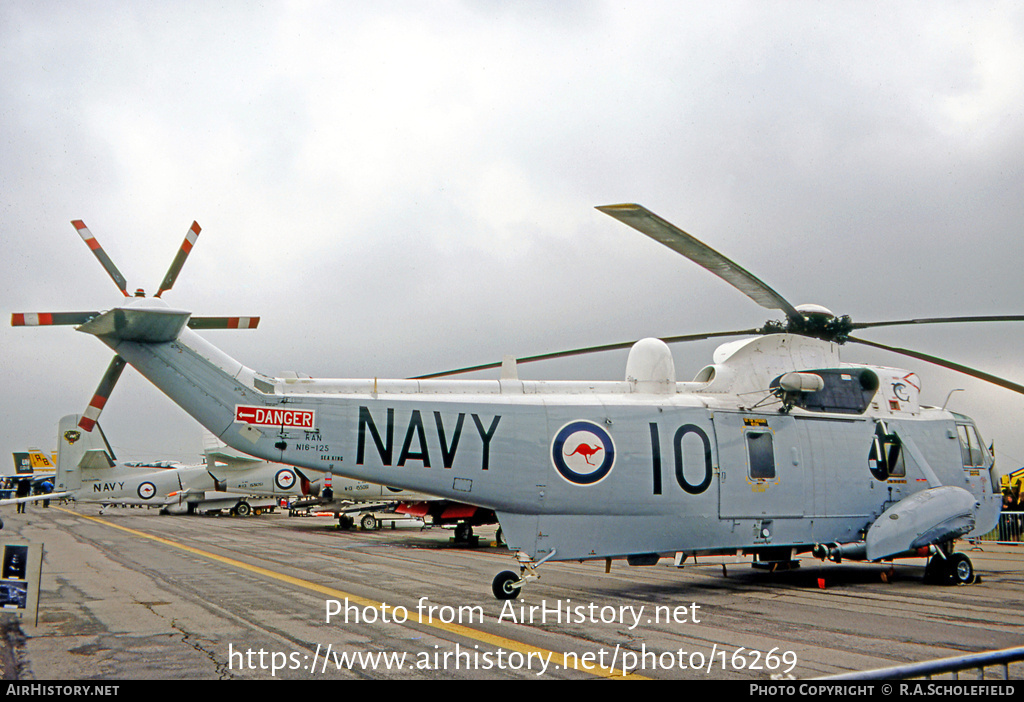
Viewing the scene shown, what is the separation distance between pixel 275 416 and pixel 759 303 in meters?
7.75

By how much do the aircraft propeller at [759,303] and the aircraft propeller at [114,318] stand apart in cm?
316

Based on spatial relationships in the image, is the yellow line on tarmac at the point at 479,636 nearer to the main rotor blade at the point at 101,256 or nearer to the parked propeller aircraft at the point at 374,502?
the parked propeller aircraft at the point at 374,502

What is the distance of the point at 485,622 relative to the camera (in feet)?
29.7

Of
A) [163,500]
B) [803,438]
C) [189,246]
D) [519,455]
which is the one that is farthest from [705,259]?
[163,500]

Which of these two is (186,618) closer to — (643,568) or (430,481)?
(430,481)

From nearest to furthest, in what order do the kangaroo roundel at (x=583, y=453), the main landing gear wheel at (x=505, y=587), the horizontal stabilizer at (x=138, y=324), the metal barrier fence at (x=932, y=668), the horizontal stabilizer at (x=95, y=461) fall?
the metal barrier fence at (x=932, y=668), the horizontal stabilizer at (x=138, y=324), the main landing gear wheel at (x=505, y=587), the kangaroo roundel at (x=583, y=453), the horizontal stabilizer at (x=95, y=461)

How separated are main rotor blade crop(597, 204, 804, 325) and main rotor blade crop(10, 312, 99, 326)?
22.5 feet

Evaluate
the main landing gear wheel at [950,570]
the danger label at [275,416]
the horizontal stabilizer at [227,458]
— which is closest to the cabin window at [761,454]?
the main landing gear wheel at [950,570]

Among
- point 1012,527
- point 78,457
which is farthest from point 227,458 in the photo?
point 1012,527

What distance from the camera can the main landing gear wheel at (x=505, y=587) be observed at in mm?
9715

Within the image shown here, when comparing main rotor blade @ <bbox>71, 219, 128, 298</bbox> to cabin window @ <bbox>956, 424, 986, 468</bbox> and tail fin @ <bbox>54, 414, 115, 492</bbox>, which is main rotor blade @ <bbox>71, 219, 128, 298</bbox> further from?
tail fin @ <bbox>54, 414, 115, 492</bbox>

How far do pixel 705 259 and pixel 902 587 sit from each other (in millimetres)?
8057

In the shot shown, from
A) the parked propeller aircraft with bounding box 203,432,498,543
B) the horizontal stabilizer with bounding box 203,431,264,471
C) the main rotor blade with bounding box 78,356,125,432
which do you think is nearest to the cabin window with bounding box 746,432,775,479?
the parked propeller aircraft with bounding box 203,432,498,543

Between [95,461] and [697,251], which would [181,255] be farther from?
[95,461]
